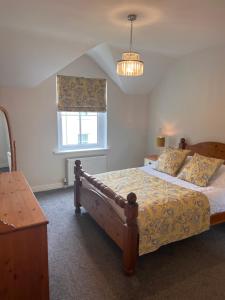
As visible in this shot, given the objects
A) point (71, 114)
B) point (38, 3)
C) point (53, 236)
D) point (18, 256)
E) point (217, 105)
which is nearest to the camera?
point (18, 256)

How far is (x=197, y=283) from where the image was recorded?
209 cm

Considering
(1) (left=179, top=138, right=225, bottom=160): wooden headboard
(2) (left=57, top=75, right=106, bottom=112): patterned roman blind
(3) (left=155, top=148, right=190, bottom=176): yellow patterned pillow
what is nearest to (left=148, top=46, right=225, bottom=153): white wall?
(1) (left=179, top=138, right=225, bottom=160): wooden headboard

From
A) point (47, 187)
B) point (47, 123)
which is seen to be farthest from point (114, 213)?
point (47, 123)

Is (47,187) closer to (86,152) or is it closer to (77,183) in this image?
(86,152)

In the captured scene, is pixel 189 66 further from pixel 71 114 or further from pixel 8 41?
pixel 8 41

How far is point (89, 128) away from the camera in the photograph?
4707 millimetres

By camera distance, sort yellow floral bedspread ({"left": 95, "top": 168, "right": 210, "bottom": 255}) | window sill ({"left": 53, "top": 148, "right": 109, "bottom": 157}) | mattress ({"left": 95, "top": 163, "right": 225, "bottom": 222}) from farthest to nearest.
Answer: window sill ({"left": 53, "top": 148, "right": 109, "bottom": 157})
mattress ({"left": 95, "top": 163, "right": 225, "bottom": 222})
yellow floral bedspread ({"left": 95, "top": 168, "right": 210, "bottom": 255})

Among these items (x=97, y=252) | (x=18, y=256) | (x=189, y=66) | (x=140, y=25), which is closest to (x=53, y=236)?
(x=97, y=252)

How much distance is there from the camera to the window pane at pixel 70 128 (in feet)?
14.5

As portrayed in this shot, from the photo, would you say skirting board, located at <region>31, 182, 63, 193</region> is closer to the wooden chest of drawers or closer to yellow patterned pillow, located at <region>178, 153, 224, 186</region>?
yellow patterned pillow, located at <region>178, 153, 224, 186</region>

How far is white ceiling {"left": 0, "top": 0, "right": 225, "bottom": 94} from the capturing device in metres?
2.15

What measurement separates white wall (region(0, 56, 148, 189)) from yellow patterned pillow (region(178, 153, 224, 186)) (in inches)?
78.5

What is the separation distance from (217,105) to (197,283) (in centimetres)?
255

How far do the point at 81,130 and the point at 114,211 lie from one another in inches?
98.9
